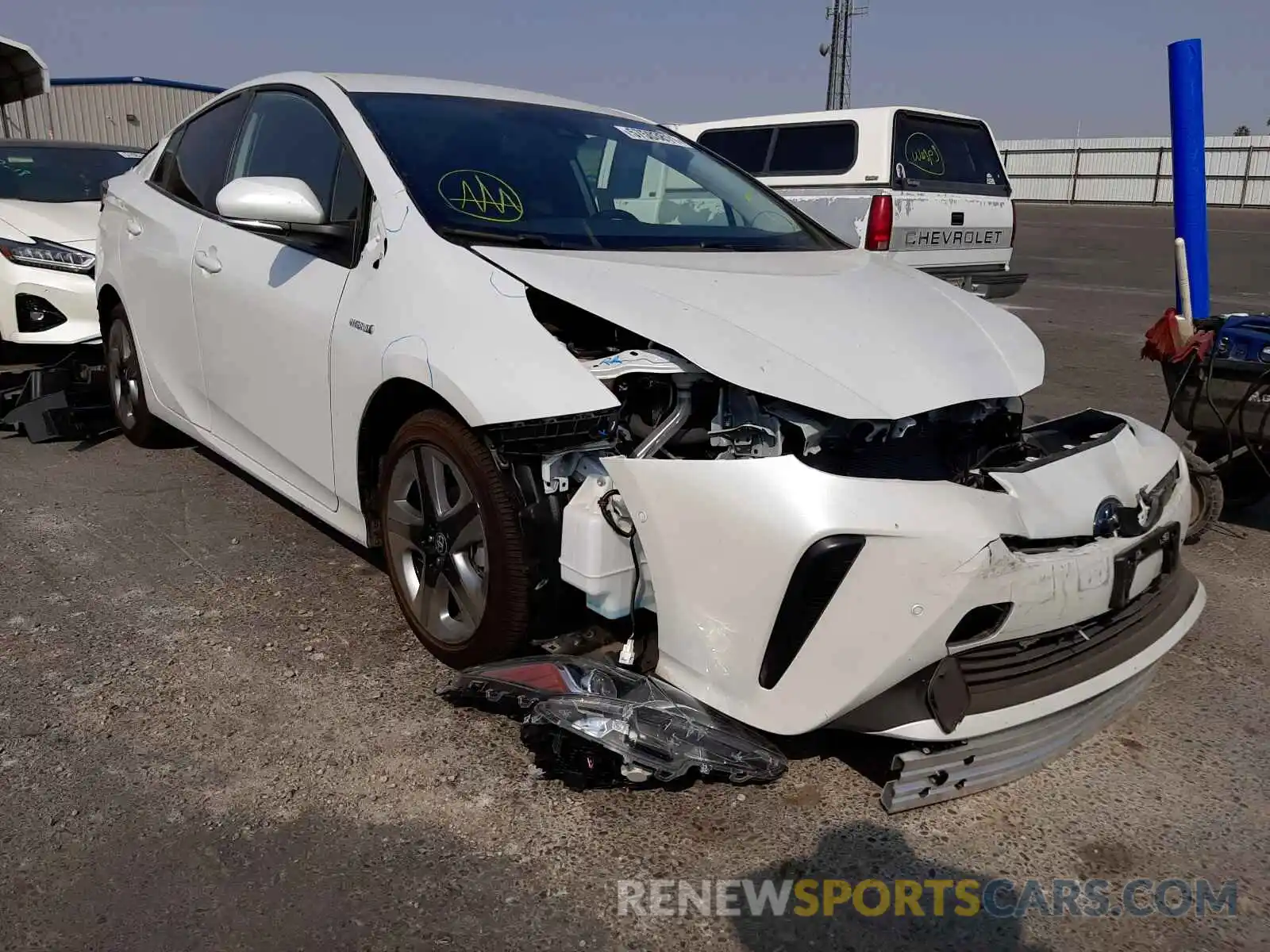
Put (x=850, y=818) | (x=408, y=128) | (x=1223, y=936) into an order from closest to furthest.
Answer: (x=1223, y=936)
(x=850, y=818)
(x=408, y=128)

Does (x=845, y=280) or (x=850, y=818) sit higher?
(x=845, y=280)

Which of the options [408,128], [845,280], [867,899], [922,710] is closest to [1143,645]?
[922,710]

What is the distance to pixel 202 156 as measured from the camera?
13.6ft

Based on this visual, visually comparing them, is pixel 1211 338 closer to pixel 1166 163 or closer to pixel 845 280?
pixel 845 280

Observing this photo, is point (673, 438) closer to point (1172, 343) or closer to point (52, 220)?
point (1172, 343)

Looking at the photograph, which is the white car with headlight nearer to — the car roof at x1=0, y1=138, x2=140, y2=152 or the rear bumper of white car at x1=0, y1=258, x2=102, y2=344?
the rear bumper of white car at x1=0, y1=258, x2=102, y2=344

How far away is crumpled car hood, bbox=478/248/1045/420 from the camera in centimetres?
232

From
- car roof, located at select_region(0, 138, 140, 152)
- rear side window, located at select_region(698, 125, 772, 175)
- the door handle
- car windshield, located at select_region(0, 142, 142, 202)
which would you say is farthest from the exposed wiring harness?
rear side window, located at select_region(698, 125, 772, 175)

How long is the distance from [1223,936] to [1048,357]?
6623 mm

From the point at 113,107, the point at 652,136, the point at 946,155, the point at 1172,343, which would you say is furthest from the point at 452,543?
the point at 113,107

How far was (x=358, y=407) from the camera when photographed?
291 centimetres

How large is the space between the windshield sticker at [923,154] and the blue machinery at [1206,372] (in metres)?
4.29

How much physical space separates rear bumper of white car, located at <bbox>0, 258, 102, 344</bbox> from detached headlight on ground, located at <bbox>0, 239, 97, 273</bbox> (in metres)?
0.04

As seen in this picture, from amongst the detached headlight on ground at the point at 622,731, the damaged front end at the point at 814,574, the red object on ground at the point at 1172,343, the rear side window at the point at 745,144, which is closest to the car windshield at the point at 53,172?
the rear side window at the point at 745,144
